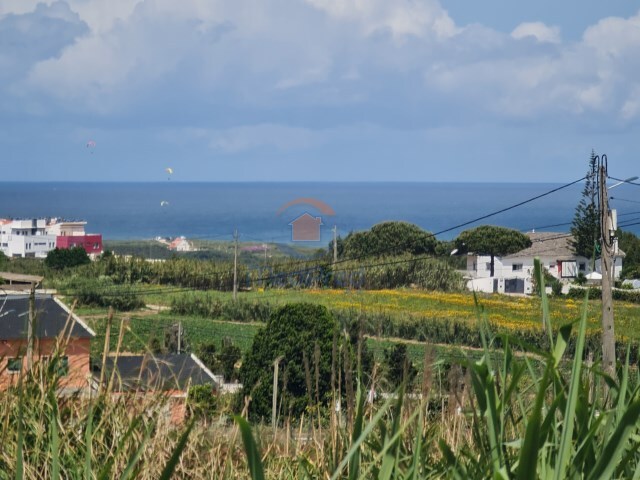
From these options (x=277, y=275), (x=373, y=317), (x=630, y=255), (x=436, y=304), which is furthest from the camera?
(x=630, y=255)

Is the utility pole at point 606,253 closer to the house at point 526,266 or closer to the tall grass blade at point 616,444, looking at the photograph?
the tall grass blade at point 616,444

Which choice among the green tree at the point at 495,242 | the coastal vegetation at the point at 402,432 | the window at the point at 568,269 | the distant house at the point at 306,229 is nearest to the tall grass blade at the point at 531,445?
the coastal vegetation at the point at 402,432

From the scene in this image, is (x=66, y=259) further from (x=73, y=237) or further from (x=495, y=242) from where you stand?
(x=73, y=237)

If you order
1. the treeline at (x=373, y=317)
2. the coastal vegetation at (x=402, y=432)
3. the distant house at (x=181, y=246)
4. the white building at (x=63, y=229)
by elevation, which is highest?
the white building at (x=63, y=229)

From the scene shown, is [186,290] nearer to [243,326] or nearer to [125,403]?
[243,326]

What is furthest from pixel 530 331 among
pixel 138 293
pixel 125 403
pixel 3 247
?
pixel 3 247

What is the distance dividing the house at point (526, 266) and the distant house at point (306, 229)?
28248mm

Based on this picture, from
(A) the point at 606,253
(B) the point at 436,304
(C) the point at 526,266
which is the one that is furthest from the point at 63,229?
(A) the point at 606,253

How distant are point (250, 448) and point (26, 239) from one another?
65.2 metres

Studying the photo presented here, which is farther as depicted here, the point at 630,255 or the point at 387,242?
the point at 387,242

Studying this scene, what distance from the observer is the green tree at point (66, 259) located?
1479 inches

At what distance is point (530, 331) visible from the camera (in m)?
21.3

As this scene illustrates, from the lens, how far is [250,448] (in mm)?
1128

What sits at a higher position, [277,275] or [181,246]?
[181,246]
